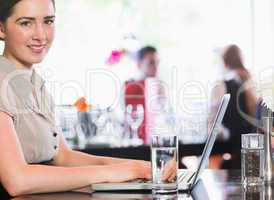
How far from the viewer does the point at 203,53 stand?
12.0 ft

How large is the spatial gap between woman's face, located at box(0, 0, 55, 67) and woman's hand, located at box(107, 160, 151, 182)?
593 millimetres

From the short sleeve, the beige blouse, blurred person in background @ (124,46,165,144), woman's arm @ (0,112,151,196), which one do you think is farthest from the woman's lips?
blurred person in background @ (124,46,165,144)

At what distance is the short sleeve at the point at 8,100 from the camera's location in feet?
4.72

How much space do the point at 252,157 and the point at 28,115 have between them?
65 cm

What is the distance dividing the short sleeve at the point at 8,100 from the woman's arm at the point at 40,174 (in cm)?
8

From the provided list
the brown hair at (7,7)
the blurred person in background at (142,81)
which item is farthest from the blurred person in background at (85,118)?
the brown hair at (7,7)

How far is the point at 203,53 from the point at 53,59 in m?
0.98

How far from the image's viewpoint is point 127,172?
1.36m

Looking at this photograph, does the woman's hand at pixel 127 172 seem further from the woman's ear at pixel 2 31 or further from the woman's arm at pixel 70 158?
the woman's ear at pixel 2 31

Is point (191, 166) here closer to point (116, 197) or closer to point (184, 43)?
point (184, 43)

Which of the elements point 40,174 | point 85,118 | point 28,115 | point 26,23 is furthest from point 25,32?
point 85,118

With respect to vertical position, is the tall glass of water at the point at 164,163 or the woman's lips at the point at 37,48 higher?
the woman's lips at the point at 37,48

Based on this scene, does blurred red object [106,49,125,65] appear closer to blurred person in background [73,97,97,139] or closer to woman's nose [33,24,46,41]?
blurred person in background [73,97,97,139]

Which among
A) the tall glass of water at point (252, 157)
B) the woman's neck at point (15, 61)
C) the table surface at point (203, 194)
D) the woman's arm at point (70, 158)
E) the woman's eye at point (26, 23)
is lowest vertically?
the table surface at point (203, 194)
